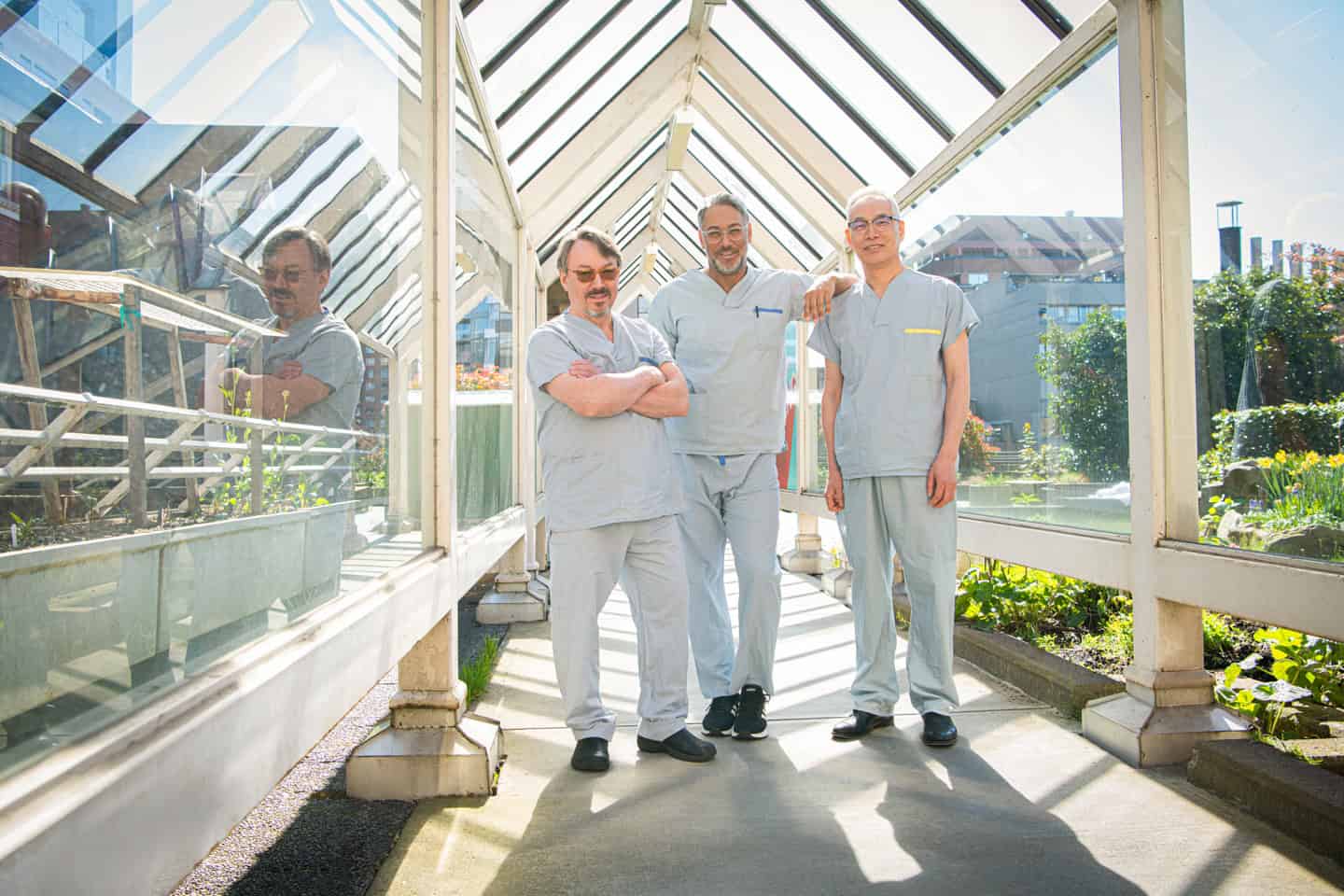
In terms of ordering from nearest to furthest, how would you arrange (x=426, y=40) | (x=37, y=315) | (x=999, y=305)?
1. (x=37, y=315)
2. (x=426, y=40)
3. (x=999, y=305)

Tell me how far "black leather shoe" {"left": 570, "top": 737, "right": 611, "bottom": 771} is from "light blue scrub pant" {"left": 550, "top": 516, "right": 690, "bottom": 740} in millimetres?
22

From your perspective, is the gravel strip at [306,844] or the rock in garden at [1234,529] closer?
the gravel strip at [306,844]

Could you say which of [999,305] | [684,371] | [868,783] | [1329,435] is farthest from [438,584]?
[999,305]

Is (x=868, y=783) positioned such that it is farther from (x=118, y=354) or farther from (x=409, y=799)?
(x=118, y=354)

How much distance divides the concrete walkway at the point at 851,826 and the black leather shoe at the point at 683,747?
4 cm

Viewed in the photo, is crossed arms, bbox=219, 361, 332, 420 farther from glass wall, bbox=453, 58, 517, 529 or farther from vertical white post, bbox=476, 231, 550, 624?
vertical white post, bbox=476, 231, 550, 624

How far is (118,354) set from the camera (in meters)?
1.03

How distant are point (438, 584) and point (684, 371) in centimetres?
109

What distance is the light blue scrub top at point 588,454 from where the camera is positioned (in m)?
3.01

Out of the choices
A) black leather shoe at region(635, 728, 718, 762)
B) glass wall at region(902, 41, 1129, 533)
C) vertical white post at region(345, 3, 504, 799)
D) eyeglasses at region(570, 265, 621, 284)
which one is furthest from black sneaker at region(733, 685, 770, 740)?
eyeglasses at region(570, 265, 621, 284)

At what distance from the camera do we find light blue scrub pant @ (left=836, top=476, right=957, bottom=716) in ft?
10.5

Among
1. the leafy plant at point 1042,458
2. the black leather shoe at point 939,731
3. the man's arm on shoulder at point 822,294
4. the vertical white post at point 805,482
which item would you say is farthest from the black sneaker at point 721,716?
Result: the vertical white post at point 805,482

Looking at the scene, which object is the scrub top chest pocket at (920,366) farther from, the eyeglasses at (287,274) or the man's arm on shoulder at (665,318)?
the eyeglasses at (287,274)

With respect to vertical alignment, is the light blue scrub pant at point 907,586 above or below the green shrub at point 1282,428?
below
